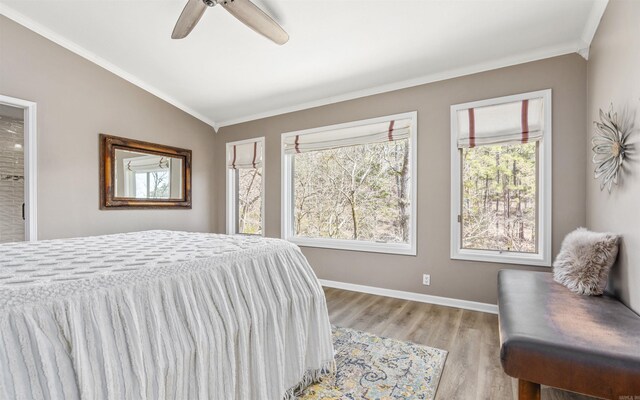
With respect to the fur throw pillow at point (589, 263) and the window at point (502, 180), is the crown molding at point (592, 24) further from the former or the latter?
the fur throw pillow at point (589, 263)

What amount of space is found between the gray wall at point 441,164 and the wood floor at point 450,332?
28cm

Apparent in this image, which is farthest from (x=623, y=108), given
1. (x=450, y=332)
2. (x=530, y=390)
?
(x=450, y=332)

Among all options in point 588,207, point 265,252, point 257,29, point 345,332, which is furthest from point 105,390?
point 588,207

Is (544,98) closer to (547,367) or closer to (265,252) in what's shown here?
(547,367)

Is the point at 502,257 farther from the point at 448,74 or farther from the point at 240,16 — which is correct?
the point at 240,16

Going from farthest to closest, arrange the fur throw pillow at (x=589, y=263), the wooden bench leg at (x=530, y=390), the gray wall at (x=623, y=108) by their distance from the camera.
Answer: the fur throw pillow at (x=589, y=263)
the gray wall at (x=623, y=108)
the wooden bench leg at (x=530, y=390)

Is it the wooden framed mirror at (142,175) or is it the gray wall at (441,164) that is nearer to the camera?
the gray wall at (441,164)

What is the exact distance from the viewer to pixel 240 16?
210 centimetres

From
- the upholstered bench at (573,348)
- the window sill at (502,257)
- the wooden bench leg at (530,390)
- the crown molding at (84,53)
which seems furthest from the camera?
the crown molding at (84,53)

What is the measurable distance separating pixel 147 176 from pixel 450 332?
414cm

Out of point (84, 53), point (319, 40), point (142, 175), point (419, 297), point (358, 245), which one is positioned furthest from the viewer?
point (142, 175)

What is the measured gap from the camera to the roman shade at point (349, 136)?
→ 3.43m

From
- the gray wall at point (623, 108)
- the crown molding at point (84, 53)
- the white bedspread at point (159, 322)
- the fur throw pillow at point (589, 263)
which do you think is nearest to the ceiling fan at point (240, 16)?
the white bedspread at point (159, 322)

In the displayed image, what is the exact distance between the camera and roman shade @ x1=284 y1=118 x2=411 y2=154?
343 centimetres
